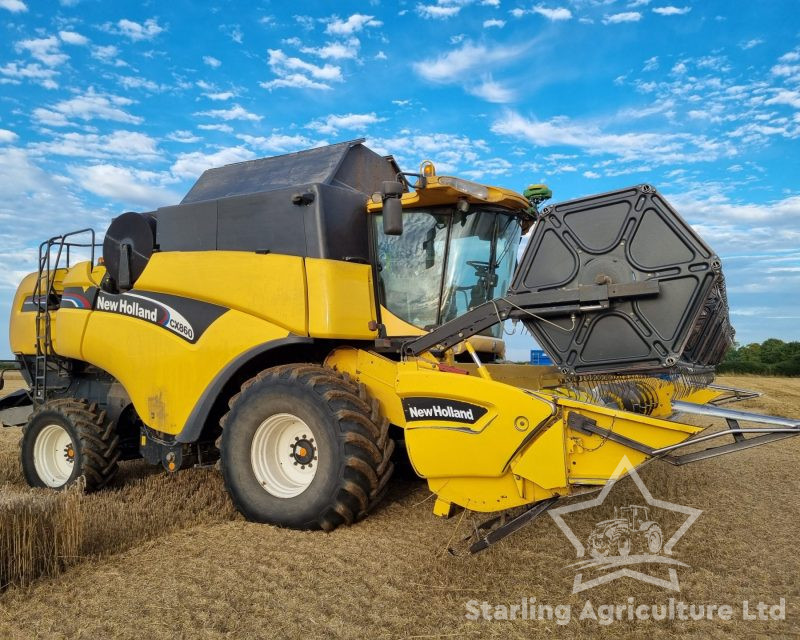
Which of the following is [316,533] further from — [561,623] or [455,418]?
[561,623]

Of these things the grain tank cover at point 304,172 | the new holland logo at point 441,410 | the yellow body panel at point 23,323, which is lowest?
the new holland logo at point 441,410

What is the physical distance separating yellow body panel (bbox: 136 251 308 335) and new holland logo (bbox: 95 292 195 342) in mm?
137

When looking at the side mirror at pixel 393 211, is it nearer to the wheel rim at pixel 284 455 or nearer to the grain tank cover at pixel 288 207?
the grain tank cover at pixel 288 207

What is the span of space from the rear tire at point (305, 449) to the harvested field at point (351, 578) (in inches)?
6.2

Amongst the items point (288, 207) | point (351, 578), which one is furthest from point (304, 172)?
point (351, 578)

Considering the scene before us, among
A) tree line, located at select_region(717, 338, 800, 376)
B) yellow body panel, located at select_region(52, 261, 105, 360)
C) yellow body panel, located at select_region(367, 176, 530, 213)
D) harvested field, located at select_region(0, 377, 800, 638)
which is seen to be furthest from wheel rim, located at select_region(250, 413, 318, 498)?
tree line, located at select_region(717, 338, 800, 376)

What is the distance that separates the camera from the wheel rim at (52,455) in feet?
19.1

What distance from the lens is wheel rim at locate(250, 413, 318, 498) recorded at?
4.16m

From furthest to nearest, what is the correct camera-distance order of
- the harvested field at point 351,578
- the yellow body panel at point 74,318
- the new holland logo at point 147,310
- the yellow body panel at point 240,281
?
the yellow body panel at point 74,318 → the new holland logo at point 147,310 → the yellow body panel at point 240,281 → the harvested field at point 351,578

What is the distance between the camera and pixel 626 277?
128 inches

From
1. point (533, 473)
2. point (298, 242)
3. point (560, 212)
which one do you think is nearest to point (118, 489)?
point (298, 242)

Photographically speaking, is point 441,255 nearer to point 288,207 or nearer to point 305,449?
point 288,207

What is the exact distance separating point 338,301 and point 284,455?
113 centimetres

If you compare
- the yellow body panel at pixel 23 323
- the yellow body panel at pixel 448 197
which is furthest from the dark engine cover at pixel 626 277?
the yellow body panel at pixel 23 323
